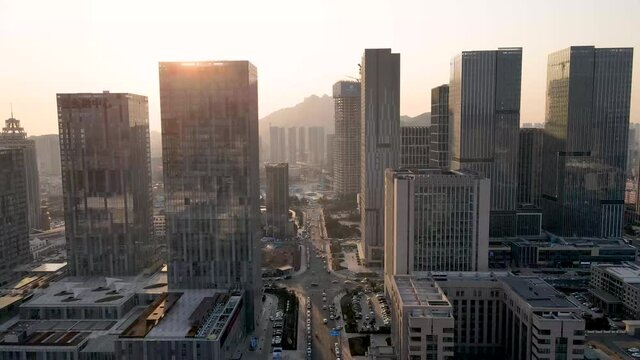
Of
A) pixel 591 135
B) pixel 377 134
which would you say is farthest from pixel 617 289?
pixel 377 134

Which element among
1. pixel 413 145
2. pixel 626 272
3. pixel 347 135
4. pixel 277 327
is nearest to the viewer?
pixel 277 327

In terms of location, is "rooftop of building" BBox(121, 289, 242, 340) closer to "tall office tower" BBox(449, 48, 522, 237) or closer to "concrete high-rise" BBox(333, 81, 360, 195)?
"tall office tower" BBox(449, 48, 522, 237)

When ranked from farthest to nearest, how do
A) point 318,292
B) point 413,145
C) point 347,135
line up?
point 347,135 < point 413,145 < point 318,292

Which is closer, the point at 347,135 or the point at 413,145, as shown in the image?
the point at 413,145

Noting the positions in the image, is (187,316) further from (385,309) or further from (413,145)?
(413,145)

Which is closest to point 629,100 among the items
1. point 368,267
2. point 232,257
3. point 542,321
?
point 368,267

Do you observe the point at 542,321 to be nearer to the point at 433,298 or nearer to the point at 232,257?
the point at 433,298
